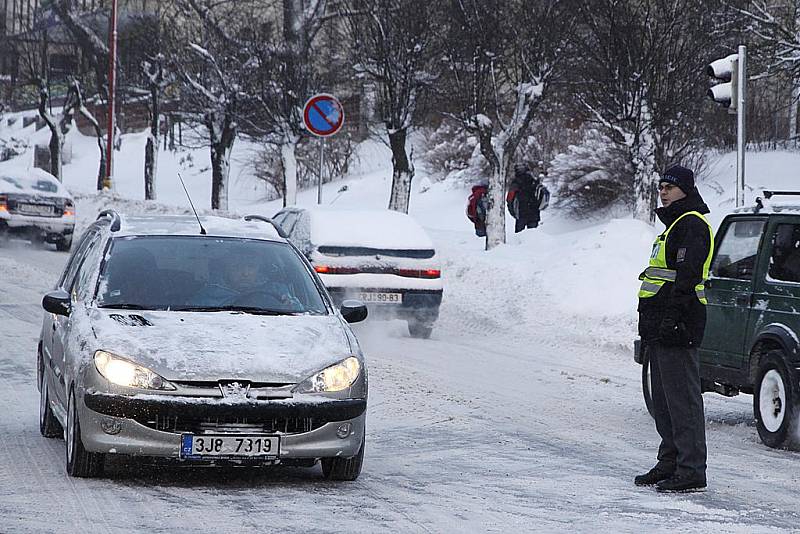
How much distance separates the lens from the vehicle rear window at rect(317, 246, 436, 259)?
600 inches

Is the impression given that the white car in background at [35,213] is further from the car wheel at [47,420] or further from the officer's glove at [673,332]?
the officer's glove at [673,332]

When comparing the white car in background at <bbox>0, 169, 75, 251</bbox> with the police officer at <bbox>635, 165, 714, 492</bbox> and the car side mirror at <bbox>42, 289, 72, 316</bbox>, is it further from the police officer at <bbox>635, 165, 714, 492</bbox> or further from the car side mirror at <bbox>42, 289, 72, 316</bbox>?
the police officer at <bbox>635, 165, 714, 492</bbox>

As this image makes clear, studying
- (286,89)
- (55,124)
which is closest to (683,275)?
(286,89)

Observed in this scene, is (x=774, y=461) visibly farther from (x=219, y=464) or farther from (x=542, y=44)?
(x=542, y=44)

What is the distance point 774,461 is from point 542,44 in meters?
16.2

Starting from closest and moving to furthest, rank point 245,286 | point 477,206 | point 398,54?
point 245,286 → point 398,54 → point 477,206

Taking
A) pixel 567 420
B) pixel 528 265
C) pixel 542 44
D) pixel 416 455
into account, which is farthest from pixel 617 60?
pixel 416 455

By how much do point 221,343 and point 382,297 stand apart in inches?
325

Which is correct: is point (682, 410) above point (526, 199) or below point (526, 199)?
below

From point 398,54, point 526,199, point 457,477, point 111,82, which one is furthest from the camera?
point 111,82

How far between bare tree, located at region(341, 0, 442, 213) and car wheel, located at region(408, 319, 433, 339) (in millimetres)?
10698

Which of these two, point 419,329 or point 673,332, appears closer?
point 673,332

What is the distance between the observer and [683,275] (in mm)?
7082

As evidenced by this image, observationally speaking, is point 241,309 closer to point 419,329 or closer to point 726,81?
point 726,81
